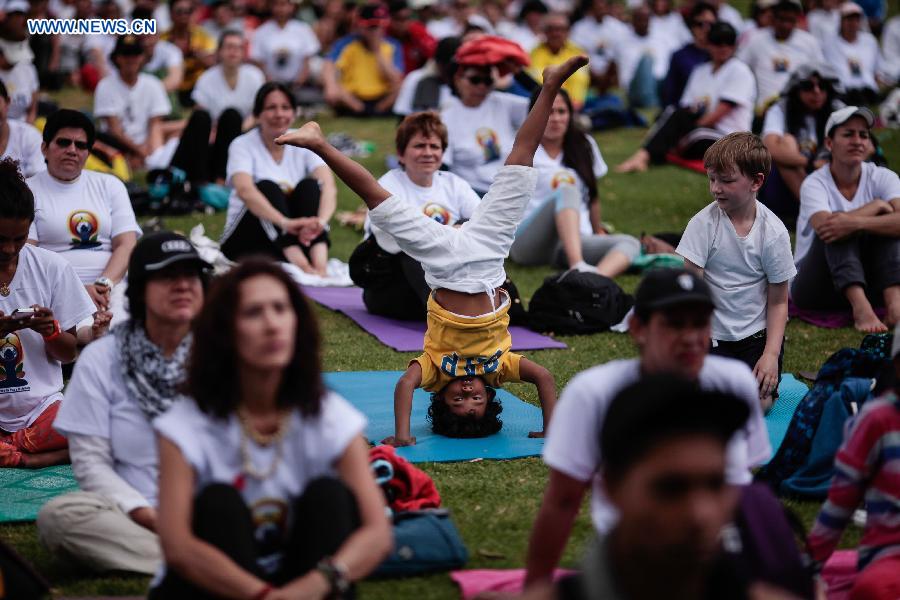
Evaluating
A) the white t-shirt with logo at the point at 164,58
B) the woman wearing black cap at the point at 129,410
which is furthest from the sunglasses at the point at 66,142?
the white t-shirt with logo at the point at 164,58

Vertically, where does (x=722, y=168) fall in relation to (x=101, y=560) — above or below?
above

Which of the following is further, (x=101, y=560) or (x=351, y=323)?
(x=351, y=323)

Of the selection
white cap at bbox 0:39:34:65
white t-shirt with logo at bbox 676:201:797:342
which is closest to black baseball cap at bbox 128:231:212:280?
white t-shirt with logo at bbox 676:201:797:342

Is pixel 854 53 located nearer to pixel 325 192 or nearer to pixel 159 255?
pixel 325 192

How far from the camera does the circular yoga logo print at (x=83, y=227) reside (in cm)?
684

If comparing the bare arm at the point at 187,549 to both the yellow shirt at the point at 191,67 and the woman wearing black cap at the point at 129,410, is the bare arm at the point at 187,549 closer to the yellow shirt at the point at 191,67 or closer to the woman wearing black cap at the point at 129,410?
the woman wearing black cap at the point at 129,410

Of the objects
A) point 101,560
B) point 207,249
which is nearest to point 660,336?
point 101,560

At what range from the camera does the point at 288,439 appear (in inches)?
124

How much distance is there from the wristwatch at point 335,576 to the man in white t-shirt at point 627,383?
52 cm

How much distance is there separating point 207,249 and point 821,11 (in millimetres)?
11349

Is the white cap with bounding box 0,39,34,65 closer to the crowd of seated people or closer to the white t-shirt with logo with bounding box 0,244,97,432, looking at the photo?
the crowd of seated people

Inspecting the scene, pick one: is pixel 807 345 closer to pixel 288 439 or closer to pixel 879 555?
pixel 879 555

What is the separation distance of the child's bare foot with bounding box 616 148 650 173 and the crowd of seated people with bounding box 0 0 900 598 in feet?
0.12

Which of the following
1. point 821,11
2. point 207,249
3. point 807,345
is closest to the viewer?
point 807,345
